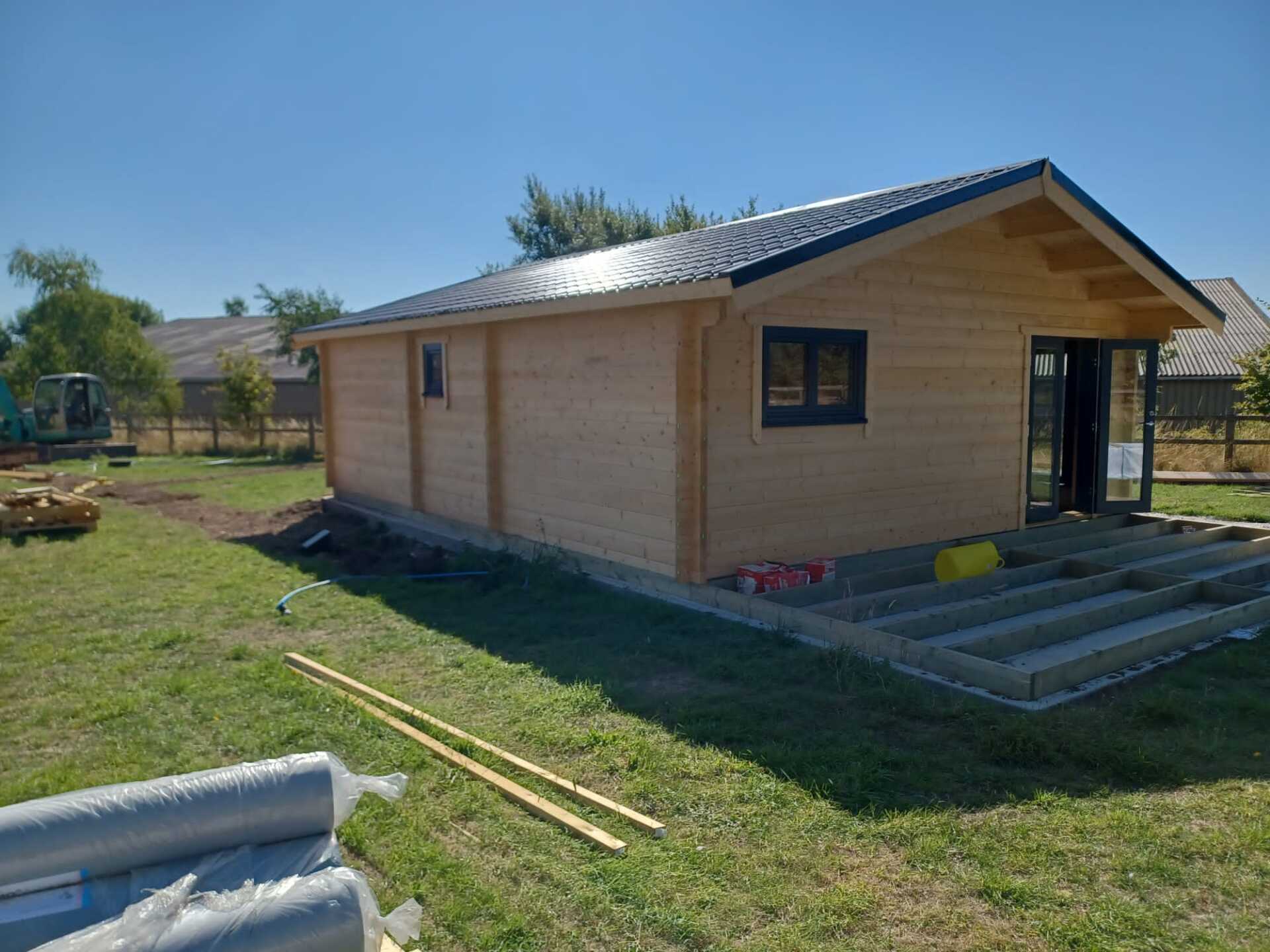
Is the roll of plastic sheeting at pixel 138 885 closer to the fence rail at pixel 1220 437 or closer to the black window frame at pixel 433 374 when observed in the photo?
the black window frame at pixel 433 374

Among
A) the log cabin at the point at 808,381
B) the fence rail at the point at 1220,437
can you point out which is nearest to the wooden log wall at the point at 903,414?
the log cabin at the point at 808,381

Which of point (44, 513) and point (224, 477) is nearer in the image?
point (44, 513)

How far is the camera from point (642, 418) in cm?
829

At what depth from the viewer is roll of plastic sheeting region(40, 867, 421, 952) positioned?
101 inches

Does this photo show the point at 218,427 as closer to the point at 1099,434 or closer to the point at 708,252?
the point at 708,252

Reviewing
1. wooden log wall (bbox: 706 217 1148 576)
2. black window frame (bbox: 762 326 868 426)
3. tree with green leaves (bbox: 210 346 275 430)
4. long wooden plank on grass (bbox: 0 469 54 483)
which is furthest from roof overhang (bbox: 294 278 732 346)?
tree with green leaves (bbox: 210 346 275 430)

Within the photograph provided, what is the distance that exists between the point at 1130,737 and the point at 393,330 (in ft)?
33.4

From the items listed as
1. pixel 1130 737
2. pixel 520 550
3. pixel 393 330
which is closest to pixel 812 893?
pixel 1130 737

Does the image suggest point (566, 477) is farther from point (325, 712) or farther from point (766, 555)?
point (325, 712)

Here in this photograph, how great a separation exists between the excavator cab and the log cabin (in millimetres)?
18053

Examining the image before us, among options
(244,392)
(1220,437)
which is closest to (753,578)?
(1220,437)

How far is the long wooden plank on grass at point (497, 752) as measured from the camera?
4.16 meters

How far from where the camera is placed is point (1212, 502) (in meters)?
14.0

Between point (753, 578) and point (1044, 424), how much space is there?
204 inches
